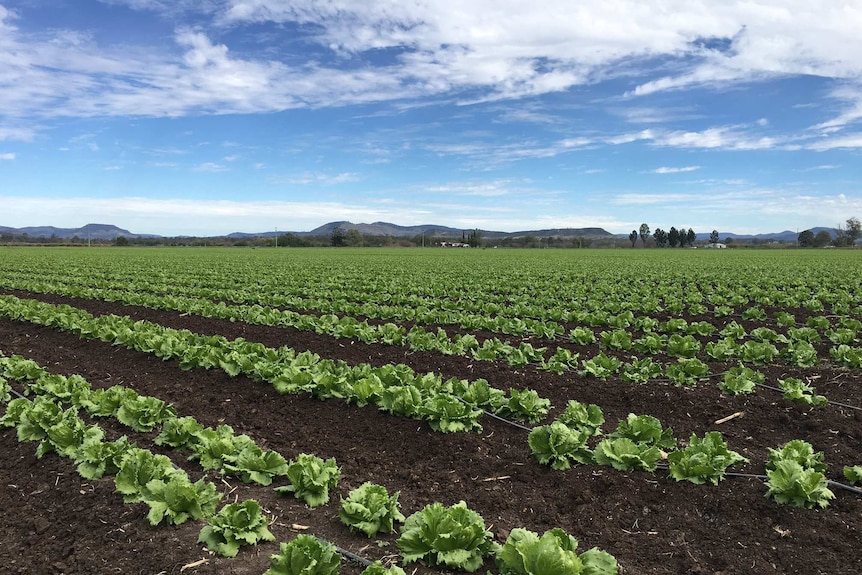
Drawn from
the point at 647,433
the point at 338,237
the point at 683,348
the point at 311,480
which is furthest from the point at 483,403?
the point at 338,237

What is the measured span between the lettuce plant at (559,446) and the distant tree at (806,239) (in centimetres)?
17081

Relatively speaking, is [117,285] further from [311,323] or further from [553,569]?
[553,569]

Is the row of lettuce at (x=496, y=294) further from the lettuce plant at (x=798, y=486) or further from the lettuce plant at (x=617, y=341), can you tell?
the lettuce plant at (x=798, y=486)

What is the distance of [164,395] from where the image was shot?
8664mm

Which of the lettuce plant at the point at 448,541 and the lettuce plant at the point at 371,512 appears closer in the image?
the lettuce plant at the point at 448,541

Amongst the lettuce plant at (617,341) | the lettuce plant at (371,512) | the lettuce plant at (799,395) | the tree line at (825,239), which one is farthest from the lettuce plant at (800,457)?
the tree line at (825,239)

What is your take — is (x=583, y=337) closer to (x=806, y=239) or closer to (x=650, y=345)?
(x=650, y=345)

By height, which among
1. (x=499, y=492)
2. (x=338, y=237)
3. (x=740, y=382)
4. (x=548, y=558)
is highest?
(x=338, y=237)

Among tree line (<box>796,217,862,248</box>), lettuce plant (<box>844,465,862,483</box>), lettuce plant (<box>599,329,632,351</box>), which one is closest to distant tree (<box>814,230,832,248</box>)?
tree line (<box>796,217,862,248</box>)

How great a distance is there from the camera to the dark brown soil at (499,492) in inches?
177

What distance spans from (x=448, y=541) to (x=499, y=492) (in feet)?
4.84

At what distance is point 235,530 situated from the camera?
14.7ft

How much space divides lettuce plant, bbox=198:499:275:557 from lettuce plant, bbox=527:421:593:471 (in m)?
2.86

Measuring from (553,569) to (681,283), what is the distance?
2644 centimetres
